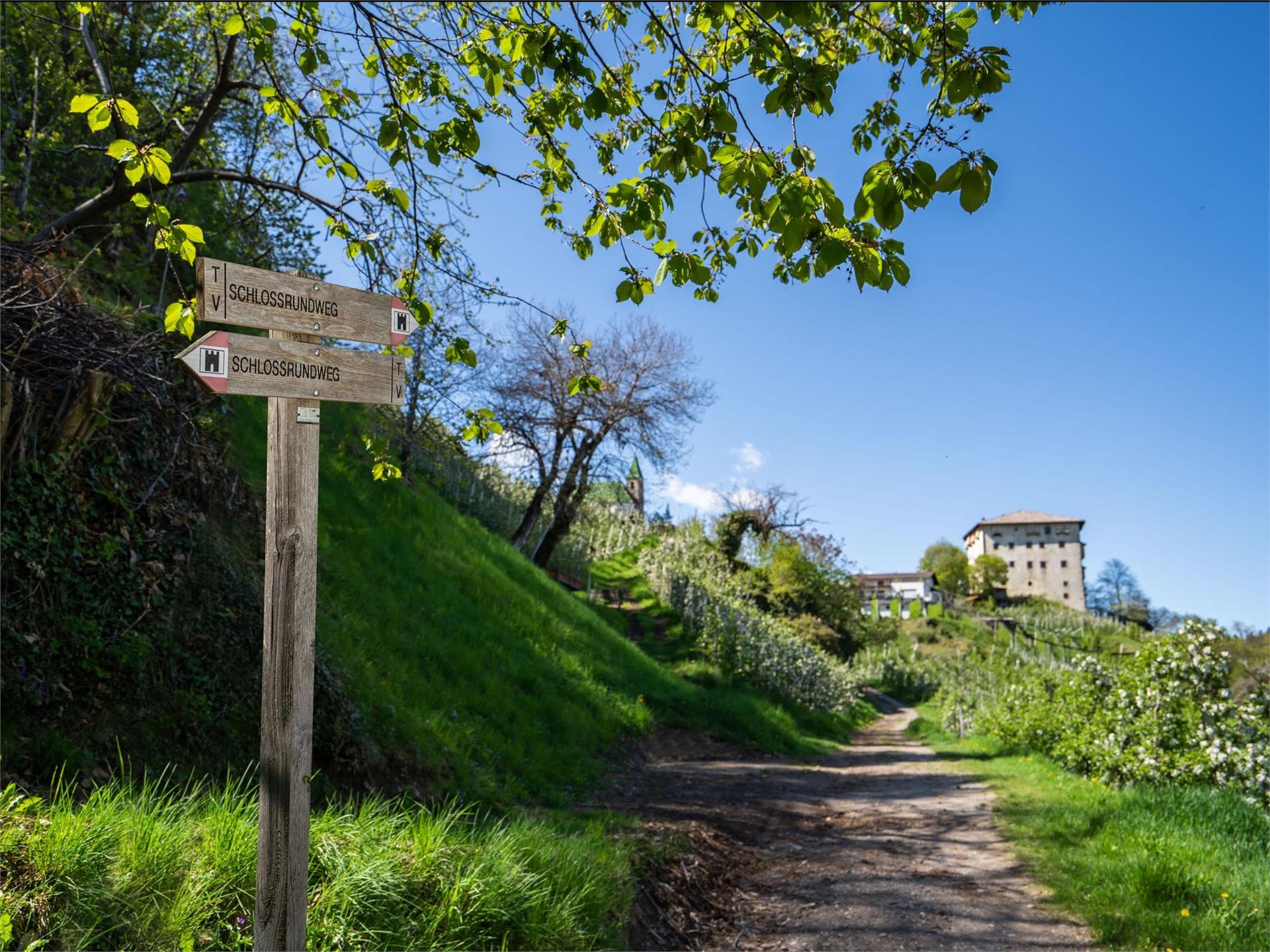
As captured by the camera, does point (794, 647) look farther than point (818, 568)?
No

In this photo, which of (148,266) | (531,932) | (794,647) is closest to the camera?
(531,932)

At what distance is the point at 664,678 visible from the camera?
15.9 metres

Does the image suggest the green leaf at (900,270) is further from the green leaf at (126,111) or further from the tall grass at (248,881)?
the tall grass at (248,881)

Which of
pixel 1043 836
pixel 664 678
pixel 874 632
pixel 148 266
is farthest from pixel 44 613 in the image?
pixel 874 632

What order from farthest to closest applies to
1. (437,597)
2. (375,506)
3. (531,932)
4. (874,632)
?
(874,632) → (375,506) → (437,597) → (531,932)

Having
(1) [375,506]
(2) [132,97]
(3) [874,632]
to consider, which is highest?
(2) [132,97]

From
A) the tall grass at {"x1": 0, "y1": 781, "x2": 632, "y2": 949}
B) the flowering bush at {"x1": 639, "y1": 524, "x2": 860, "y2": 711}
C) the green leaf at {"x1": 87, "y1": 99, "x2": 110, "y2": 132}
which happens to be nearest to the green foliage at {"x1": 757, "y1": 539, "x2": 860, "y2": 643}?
the flowering bush at {"x1": 639, "y1": 524, "x2": 860, "y2": 711}

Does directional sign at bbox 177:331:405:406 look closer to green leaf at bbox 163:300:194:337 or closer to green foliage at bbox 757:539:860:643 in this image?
green leaf at bbox 163:300:194:337

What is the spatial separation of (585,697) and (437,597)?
2.84 meters

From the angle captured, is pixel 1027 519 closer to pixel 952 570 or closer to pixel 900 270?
pixel 952 570

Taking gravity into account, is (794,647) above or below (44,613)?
below

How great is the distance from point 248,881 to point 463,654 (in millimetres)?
6361

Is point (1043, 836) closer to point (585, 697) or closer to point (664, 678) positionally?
point (585, 697)

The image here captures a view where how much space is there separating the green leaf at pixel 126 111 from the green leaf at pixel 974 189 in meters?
3.13
